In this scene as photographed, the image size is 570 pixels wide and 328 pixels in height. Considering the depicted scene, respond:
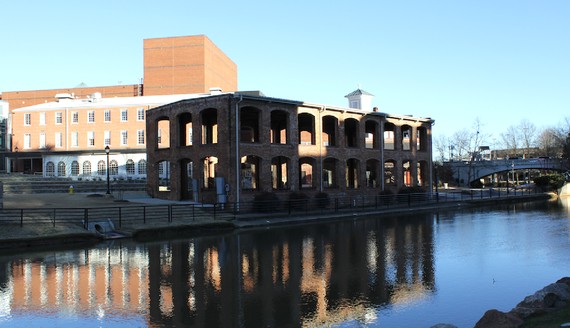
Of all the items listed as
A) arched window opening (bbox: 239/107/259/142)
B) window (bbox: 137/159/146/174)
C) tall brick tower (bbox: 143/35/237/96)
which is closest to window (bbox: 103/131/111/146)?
window (bbox: 137/159/146/174)

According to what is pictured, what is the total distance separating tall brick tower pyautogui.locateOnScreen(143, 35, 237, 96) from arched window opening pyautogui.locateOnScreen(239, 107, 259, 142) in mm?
40415

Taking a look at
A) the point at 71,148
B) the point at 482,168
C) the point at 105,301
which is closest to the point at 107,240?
the point at 105,301

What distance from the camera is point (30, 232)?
69.0ft

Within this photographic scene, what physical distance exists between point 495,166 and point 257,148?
61.8 meters

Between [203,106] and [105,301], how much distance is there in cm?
2709

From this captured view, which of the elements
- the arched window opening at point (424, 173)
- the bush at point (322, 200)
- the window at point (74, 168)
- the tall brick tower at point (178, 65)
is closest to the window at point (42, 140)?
the window at point (74, 168)

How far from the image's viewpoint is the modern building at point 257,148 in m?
35.1

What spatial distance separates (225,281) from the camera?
12.9 meters

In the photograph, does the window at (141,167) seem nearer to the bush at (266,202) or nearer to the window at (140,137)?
the window at (140,137)

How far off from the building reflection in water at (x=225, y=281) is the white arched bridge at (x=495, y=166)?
68939mm

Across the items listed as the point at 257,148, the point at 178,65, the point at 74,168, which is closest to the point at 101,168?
the point at 74,168

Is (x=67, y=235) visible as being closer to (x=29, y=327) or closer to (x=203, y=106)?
(x=29, y=327)

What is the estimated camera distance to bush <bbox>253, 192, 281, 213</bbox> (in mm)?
33812

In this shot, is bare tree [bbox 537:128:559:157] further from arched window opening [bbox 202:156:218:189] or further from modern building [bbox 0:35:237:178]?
arched window opening [bbox 202:156:218:189]
